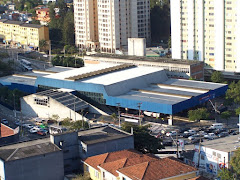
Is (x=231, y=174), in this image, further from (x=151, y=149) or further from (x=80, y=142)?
(x=80, y=142)

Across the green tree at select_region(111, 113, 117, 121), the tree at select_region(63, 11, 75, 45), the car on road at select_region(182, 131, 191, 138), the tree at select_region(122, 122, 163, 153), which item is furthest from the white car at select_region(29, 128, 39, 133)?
the tree at select_region(63, 11, 75, 45)

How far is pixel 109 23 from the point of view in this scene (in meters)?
62.0

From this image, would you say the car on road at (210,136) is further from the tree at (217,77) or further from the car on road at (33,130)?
the tree at (217,77)

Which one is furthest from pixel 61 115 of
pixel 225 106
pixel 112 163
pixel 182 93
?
pixel 112 163

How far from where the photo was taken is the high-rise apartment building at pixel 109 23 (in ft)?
202

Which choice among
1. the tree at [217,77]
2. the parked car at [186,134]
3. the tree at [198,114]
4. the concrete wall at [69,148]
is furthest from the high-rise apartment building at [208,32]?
the concrete wall at [69,148]

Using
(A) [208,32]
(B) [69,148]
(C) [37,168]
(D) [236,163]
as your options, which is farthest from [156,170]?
(A) [208,32]

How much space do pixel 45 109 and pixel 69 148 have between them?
14.5 meters

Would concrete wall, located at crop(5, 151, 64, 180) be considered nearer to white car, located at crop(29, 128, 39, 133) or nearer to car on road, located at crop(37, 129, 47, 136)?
car on road, located at crop(37, 129, 47, 136)

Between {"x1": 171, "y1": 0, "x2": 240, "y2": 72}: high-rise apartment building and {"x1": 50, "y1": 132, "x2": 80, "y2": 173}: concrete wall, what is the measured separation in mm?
24080

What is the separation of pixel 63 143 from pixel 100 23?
3683cm

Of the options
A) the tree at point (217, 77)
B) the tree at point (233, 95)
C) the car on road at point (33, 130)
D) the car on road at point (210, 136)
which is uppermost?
the tree at point (217, 77)

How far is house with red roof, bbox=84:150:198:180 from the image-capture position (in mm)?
24062

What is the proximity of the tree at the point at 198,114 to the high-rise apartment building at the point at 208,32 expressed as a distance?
1142cm
